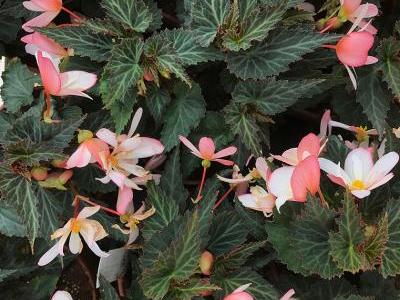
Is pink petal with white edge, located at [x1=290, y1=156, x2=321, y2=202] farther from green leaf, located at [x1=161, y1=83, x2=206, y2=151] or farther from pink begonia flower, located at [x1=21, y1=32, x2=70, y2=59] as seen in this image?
pink begonia flower, located at [x1=21, y1=32, x2=70, y2=59]

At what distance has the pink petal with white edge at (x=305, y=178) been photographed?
80 cm

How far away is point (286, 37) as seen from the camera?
982mm

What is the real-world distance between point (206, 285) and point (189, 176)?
362mm

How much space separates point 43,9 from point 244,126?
1.27 feet

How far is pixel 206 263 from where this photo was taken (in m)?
0.91

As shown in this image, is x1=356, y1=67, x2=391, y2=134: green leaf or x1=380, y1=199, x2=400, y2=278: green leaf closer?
x1=380, y1=199, x2=400, y2=278: green leaf

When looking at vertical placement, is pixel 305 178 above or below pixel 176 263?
above

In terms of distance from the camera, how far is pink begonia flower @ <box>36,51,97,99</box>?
89 cm

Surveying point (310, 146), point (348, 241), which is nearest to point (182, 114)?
point (310, 146)

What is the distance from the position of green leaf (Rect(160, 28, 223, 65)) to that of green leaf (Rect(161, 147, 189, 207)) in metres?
0.16

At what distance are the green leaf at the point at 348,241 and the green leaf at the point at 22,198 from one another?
435 mm

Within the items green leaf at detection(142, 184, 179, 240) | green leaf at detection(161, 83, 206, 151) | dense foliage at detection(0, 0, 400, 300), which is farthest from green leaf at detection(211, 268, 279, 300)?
green leaf at detection(161, 83, 206, 151)

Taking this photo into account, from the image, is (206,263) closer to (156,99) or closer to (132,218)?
(132,218)

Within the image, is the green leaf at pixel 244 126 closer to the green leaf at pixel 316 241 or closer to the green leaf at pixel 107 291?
the green leaf at pixel 316 241
